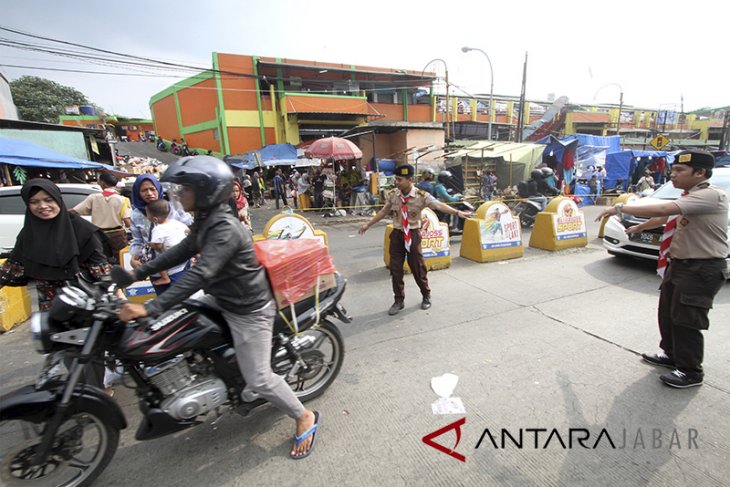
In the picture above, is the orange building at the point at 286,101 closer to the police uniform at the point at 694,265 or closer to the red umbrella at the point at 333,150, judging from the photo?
the red umbrella at the point at 333,150

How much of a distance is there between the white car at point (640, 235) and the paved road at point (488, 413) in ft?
4.09

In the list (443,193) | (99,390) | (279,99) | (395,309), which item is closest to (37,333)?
(99,390)

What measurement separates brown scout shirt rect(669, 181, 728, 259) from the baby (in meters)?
4.06

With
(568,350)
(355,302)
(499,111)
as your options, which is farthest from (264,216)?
(499,111)

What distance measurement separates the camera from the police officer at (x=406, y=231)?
174 inches

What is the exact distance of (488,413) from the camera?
259cm

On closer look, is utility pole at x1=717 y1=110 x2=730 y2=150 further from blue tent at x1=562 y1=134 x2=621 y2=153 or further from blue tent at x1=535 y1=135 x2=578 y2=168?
blue tent at x1=535 y1=135 x2=578 y2=168

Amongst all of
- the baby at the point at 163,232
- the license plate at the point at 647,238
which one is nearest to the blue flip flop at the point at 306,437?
the baby at the point at 163,232

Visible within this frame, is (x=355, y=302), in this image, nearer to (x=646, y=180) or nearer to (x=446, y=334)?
(x=446, y=334)

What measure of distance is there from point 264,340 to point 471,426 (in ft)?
5.15

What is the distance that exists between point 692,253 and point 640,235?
11.8ft

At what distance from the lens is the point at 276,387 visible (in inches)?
86.8

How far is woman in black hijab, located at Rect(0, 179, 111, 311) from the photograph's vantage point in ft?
8.18

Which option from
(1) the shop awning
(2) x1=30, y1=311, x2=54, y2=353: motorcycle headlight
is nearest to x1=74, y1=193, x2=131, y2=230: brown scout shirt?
(2) x1=30, y1=311, x2=54, y2=353: motorcycle headlight
